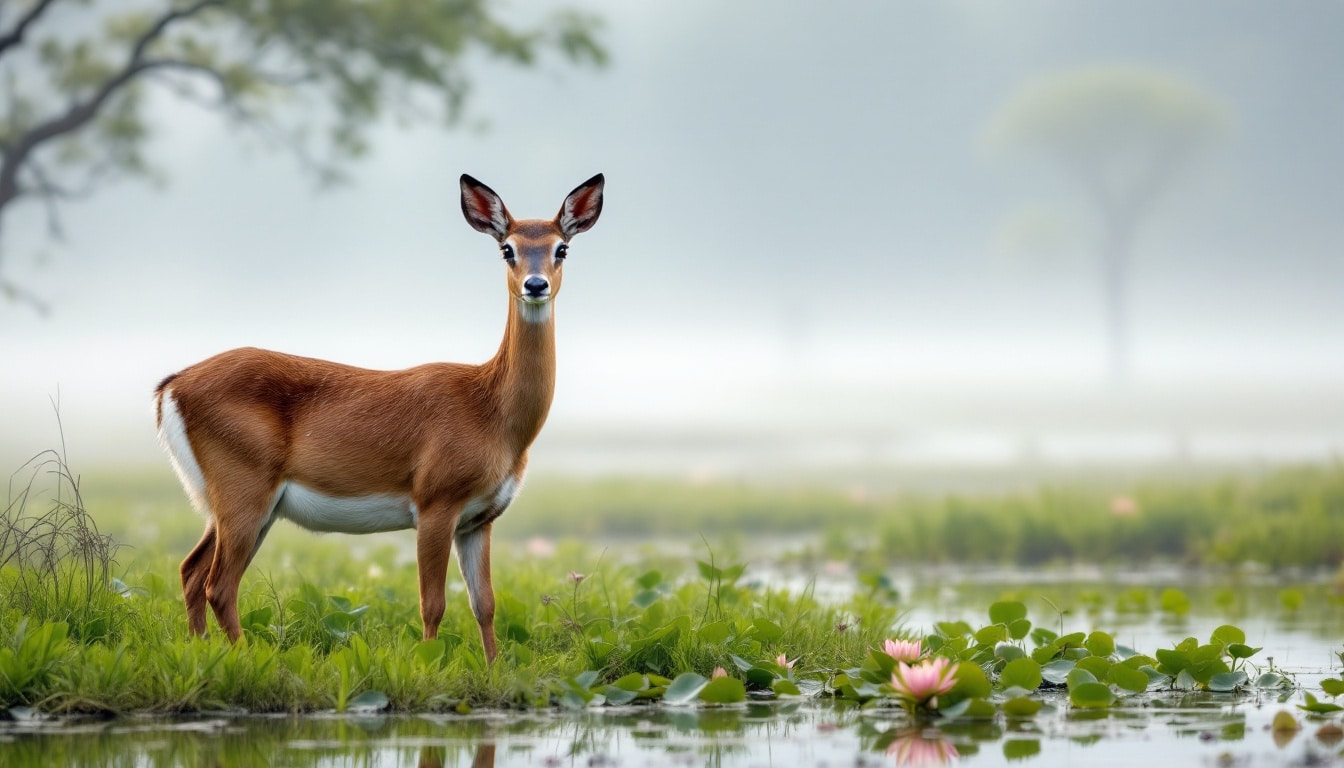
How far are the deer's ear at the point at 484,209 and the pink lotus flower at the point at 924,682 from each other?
2.99m

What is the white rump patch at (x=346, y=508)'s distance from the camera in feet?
24.9

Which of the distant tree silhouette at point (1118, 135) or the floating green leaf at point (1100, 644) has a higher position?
the distant tree silhouette at point (1118, 135)

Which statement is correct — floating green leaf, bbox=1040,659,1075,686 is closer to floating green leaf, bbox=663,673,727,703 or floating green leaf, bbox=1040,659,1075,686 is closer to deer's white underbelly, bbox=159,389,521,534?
floating green leaf, bbox=663,673,727,703

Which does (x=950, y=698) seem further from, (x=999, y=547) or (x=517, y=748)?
(x=999, y=547)

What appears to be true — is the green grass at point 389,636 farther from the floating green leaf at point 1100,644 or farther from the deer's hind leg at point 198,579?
the floating green leaf at point 1100,644

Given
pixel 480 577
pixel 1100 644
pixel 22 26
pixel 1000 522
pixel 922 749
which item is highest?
pixel 22 26

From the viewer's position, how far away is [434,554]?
7320 millimetres

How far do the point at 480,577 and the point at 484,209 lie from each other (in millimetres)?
1915

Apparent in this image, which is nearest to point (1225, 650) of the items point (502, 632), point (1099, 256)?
point (502, 632)

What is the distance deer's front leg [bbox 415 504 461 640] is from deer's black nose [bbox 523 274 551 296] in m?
1.16

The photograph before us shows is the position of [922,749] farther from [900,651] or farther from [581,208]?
[581,208]

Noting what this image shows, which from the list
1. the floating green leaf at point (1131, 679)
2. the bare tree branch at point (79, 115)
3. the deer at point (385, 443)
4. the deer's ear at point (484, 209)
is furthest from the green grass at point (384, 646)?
the bare tree branch at point (79, 115)

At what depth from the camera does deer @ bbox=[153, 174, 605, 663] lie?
7.44 metres

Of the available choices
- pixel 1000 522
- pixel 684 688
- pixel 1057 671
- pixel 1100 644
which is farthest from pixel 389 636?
pixel 1000 522
